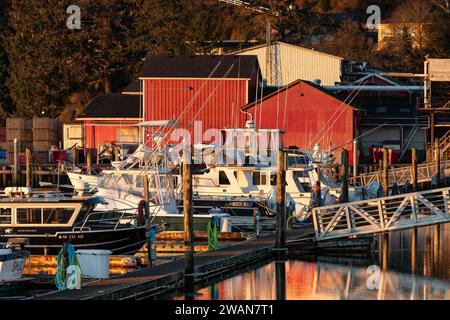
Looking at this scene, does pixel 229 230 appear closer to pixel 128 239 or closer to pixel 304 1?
pixel 128 239

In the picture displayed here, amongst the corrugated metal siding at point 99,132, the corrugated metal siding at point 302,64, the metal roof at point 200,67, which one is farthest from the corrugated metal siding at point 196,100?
the corrugated metal siding at point 302,64

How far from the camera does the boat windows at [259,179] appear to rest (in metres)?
52.5

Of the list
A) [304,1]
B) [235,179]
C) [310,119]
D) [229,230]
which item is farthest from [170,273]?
[304,1]

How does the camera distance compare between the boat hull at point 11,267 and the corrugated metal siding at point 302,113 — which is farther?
the corrugated metal siding at point 302,113

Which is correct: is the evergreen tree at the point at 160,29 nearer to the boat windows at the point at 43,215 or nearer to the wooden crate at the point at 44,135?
the wooden crate at the point at 44,135

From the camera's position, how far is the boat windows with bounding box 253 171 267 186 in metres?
52.5

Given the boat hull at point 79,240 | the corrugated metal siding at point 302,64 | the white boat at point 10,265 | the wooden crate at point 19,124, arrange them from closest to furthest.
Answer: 1. the white boat at point 10,265
2. the boat hull at point 79,240
3. the wooden crate at point 19,124
4. the corrugated metal siding at point 302,64

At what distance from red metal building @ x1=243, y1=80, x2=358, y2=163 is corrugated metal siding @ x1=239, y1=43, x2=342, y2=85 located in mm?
13089

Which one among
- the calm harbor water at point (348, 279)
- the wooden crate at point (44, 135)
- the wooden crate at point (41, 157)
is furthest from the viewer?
the wooden crate at point (44, 135)

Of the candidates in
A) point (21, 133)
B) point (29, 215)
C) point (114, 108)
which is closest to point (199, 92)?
point (114, 108)

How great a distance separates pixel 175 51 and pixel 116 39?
568 cm

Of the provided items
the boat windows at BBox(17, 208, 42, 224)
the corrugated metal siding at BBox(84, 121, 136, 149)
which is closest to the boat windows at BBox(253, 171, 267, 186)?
the boat windows at BBox(17, 208, 42, 224)

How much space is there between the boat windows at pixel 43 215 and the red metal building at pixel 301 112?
33318 mm

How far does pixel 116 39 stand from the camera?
94.4m
